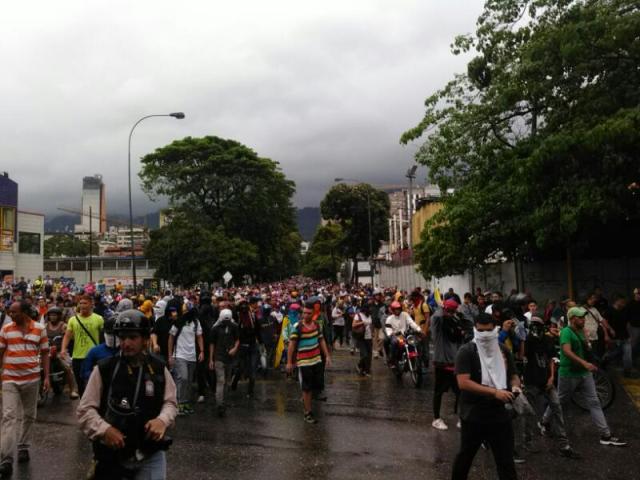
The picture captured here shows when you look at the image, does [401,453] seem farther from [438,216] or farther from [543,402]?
[438,216]

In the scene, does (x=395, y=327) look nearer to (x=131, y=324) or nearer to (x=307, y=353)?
(x=307, y=353)

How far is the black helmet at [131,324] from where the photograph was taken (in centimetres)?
335

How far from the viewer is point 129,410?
325 cm

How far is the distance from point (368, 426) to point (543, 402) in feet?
7.18

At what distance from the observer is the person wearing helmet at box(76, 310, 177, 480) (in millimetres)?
3227

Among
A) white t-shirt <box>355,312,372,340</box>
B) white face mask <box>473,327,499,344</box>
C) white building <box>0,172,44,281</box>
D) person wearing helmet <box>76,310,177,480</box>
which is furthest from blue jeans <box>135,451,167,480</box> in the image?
white building <box>0,172,44,281</box>

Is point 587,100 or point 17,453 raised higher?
point 587,100

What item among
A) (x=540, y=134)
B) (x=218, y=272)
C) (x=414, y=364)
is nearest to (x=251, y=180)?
(x=218, y=272)

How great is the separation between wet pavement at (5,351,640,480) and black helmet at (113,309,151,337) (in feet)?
9.58

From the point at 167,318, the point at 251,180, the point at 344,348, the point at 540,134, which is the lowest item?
the point at 344,348

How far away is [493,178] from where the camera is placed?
15.8m

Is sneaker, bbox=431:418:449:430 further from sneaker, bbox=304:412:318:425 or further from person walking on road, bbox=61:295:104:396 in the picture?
person walking on road, bbox=61:295:104:396

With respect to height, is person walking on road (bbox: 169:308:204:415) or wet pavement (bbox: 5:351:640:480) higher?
person walking on road (bbox: 169:308:204:415)

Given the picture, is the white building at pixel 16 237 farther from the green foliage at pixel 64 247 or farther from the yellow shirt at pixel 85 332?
the green foliage at pixel 64 247
